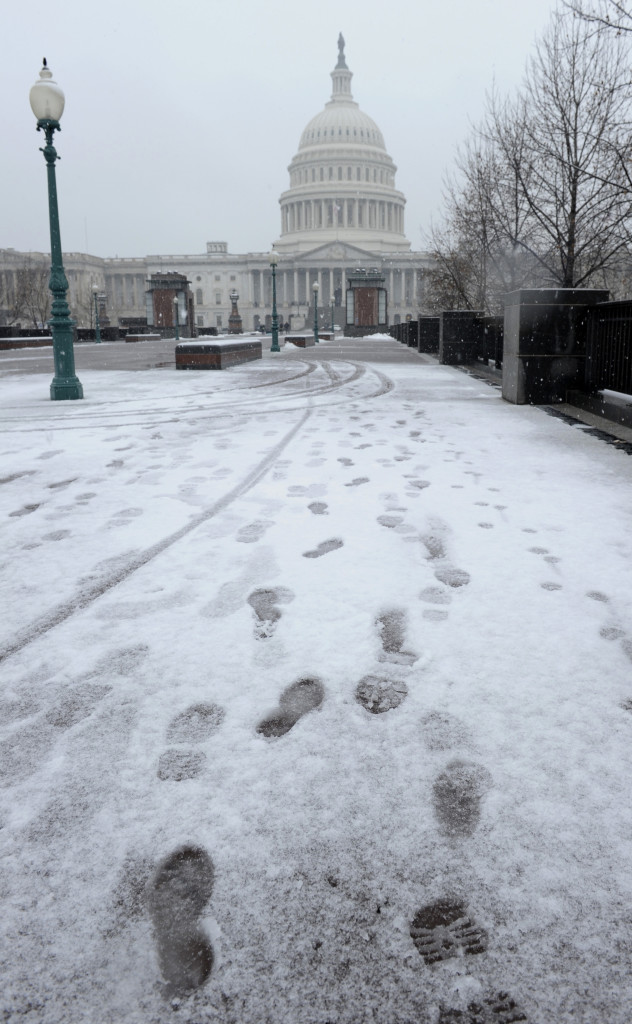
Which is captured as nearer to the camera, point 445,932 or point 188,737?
point 445,932

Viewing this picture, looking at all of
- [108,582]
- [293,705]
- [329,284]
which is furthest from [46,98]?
[329,284]

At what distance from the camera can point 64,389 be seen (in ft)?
38.7

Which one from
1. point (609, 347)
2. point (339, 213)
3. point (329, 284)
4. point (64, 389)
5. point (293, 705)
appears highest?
point (339, 213)

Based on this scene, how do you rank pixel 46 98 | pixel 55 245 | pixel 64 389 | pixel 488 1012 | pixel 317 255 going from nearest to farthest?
pixel 488 1012, pixel 46 98, pixel 55 245, pixel 64 389, pixel 317 255

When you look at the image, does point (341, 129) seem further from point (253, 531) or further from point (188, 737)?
point (188, 737)

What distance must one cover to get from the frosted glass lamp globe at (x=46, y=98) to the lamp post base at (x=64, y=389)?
3.63 meters

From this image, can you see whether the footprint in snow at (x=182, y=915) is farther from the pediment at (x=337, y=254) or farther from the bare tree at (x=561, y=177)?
the pediment at (x=337, y=254)

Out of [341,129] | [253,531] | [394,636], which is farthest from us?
[341,129]

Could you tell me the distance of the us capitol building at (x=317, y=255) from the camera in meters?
129

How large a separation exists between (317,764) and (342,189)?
142m

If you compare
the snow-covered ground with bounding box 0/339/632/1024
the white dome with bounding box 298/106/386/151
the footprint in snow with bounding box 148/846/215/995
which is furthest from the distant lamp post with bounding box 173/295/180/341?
the white dome with bounding box 298/106/386/151

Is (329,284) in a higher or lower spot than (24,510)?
higher

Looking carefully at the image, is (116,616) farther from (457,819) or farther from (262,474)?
(262,474)

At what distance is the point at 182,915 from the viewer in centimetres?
158
